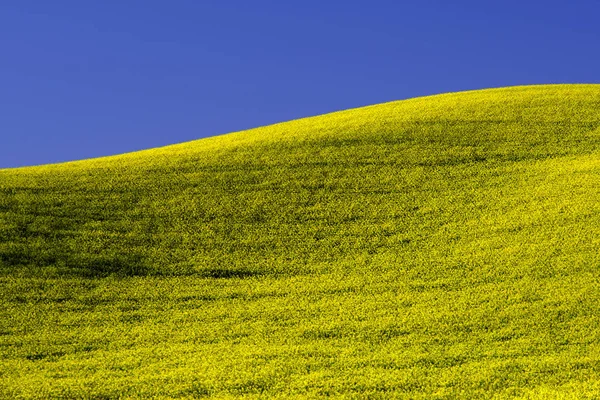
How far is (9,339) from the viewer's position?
17.3 metres

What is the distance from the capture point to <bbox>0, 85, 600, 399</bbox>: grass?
47.8ft

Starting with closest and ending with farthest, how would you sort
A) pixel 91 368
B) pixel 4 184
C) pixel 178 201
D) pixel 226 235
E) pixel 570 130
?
pixel 91 368, pixel 226 235, pixel 178 201, pixel 4 184, pixel 570 130

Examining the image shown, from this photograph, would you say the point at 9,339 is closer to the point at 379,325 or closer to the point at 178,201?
the point at 379,325

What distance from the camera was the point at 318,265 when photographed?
71.4 feet

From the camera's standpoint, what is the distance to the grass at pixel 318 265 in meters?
14.6

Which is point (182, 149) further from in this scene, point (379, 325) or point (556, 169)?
point (379, 325)

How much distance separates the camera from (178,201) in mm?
26750

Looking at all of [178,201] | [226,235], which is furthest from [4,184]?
[226,235]

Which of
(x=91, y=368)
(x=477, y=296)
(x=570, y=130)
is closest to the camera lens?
(x=91, y=368)

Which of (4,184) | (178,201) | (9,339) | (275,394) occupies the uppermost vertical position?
(4,184)

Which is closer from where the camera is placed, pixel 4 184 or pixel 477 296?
pixel 477 296

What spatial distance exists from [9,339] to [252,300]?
222 inches

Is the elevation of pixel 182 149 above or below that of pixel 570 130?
above

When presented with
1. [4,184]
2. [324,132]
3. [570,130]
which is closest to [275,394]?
[4,184]
